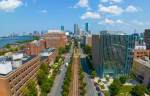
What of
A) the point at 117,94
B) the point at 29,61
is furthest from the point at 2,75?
the point at 117,94

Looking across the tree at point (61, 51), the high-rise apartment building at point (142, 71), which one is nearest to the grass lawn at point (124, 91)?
the high-rise apartment building at point (142, 71)

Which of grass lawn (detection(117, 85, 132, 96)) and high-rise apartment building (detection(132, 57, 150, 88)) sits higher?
high-rise apartment building (detection(132, 57, 150, 88))

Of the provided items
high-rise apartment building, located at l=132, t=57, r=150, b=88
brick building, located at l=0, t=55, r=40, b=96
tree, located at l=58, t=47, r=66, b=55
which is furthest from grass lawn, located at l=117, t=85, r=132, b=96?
tree, located at l=58, t=47, r=66, b=55

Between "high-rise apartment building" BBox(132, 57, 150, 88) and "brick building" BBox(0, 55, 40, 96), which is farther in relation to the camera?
"high-rise apartment building" BBox(132, 57, 150, 88)

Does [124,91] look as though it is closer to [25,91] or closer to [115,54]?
[115,54]

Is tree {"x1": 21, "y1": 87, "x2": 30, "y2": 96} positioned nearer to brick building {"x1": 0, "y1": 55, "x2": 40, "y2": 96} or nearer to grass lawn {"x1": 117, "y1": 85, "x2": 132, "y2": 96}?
brick building {"x1": 0, "y1": 55, "x2": 40, "y2": 96}

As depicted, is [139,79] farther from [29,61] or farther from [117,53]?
[29,61]

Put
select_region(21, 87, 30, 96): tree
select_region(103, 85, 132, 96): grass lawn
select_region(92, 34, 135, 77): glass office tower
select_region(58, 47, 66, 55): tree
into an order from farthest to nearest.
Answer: select_region(58, 47, 66, 55): tree, select_region(92, 34, 135, 77): glass office tower, select_region(103, 85, 132, 96): grass lawn, select_region(21, 87, 30, 96): tree

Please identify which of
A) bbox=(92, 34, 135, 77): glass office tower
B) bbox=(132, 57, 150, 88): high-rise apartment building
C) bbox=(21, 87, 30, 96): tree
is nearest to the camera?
bbox=(21, 87, 30, 96): tree
